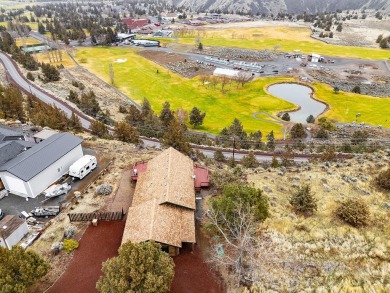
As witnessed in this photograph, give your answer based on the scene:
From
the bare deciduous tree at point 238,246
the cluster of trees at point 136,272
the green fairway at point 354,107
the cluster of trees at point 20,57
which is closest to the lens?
the cluster of trees at point 136,272

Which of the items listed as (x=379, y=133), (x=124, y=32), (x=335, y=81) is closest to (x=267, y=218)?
(x=379, y=133)

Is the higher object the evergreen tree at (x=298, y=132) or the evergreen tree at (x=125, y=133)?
the evergreen tree at (x=125, y=133)

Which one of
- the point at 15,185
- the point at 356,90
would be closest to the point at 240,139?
the point at 15,185

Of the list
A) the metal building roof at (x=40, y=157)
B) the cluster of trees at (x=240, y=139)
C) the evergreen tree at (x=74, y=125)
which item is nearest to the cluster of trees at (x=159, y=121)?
the cluster of trees at (x=240, y=139)

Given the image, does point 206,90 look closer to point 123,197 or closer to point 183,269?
point 123,197

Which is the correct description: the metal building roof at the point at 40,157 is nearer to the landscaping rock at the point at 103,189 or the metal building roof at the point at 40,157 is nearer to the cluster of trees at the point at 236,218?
the landscaping rock at the point at 103,189

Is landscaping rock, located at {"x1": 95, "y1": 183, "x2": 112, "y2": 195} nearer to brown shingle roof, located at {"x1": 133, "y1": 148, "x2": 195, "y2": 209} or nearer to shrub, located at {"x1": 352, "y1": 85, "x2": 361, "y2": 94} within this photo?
brown shingle roof, located at {"x1": 133, "y1": 148, "x2": 195, "y2": 209}

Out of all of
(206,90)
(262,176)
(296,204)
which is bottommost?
(206,90)
